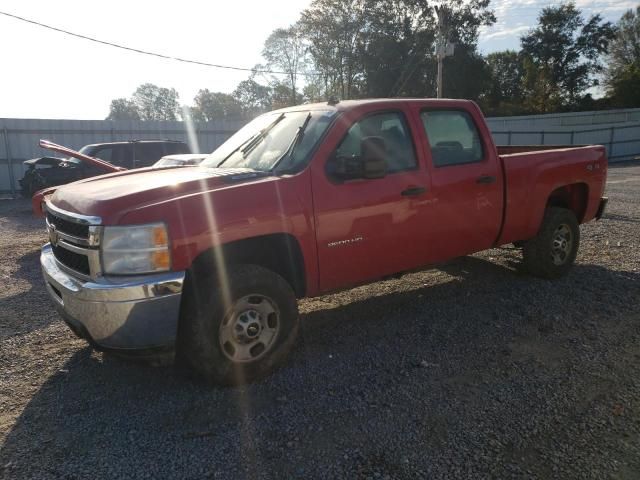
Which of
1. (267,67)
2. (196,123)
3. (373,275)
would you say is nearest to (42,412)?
(373,275)

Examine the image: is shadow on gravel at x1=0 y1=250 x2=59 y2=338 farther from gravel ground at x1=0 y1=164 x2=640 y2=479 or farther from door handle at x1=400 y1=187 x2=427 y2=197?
door handle at x1=400 y1=187 x2=427 y2=197

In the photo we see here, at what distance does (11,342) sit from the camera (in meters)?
4.30

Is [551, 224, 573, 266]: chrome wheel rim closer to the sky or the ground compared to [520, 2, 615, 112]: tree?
closer to the ground

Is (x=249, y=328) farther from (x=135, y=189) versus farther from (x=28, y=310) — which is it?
(x=28, y=310)

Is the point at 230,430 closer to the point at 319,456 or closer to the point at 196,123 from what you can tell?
the point at 319,456

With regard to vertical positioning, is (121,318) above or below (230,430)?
above

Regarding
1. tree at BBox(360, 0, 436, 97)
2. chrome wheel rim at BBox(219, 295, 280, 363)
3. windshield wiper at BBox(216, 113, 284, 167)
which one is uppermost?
tree at BBox(360, 0, 436, 97)

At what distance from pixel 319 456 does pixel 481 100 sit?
52.6 meters

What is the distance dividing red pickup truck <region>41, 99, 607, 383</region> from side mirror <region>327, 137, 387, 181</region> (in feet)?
0.03

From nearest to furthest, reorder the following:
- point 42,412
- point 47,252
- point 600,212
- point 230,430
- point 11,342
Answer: point 230,430
point 42,412
point 47,252
point 11,342
point 600,212

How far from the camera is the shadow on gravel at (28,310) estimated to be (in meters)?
4.67

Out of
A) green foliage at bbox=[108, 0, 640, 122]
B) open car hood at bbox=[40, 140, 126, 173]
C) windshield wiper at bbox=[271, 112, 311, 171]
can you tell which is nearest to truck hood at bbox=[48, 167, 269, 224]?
windshield wiper at bbox=[271, 112, 311, 171]

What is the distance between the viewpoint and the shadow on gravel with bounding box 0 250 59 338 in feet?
15.3

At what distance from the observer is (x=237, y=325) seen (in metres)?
3.39
